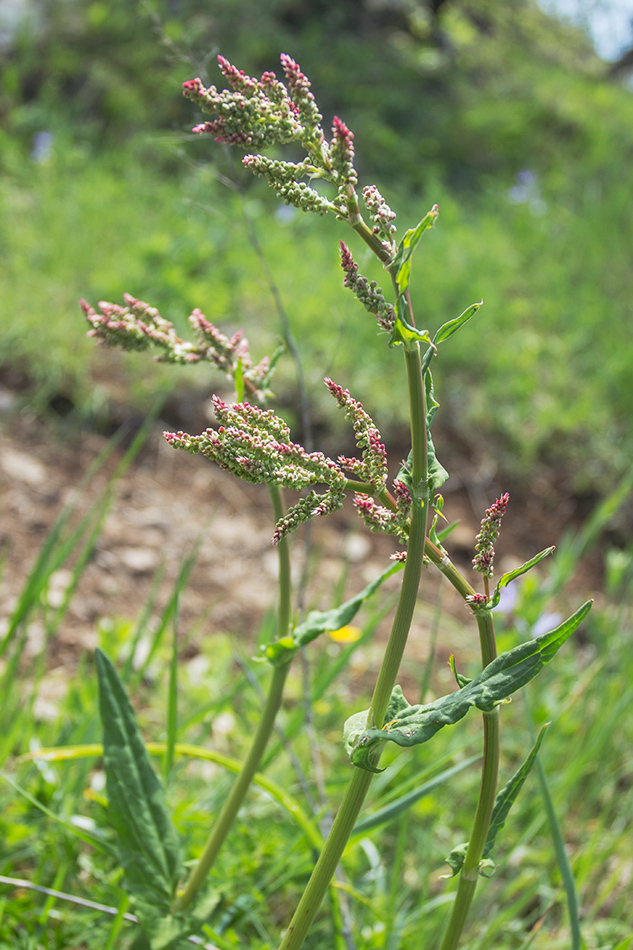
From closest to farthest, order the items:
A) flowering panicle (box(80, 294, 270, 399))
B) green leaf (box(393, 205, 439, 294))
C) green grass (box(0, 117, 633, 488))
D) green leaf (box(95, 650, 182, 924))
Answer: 1. green leaf (box(393, 205, 439, 294))
2. flowering panicle (box(80, 294, 270, 399))
3. green leaf (box(95, 650, 182, 924))
4. green grass (box(0, 117, 633, 488))

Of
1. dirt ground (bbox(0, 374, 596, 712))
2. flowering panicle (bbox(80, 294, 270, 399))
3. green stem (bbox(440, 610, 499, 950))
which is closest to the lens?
green stem (bbox(440, 610, 499, 950))

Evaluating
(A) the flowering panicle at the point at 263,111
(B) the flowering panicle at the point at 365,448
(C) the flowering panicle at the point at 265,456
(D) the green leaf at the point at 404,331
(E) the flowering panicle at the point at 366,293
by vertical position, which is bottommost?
(C) the flowering panicle at the point at 265,456

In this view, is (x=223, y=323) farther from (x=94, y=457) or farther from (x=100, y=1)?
(x=100, y=1)

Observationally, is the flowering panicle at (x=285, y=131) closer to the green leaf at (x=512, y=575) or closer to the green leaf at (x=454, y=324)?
the green leaf at (x=454, y=324)

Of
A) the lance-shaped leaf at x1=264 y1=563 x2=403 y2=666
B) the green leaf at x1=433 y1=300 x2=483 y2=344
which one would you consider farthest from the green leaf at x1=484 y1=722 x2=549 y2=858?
the green leaf at x1=433 y1=300 x2=483 y2=344

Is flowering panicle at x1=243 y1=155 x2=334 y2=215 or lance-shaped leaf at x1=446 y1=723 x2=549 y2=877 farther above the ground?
flowering panicle at x1=243 y1=155 x2=334 y2=215

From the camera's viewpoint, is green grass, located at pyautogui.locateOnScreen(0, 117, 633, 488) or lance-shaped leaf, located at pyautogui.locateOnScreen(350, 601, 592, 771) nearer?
lance-shaped leaf, located at pyautogui.locateOnScreen(350, 601, 592, 771)

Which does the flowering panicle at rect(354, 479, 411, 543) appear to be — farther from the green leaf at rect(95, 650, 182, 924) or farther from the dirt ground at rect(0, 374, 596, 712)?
the dirt ground at rect(0, 374, 596, 712)

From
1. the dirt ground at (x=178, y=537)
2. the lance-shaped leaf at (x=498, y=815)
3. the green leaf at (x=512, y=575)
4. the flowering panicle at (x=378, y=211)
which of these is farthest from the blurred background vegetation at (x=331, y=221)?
the lance-shaped leaf at (x=498, y=815)
